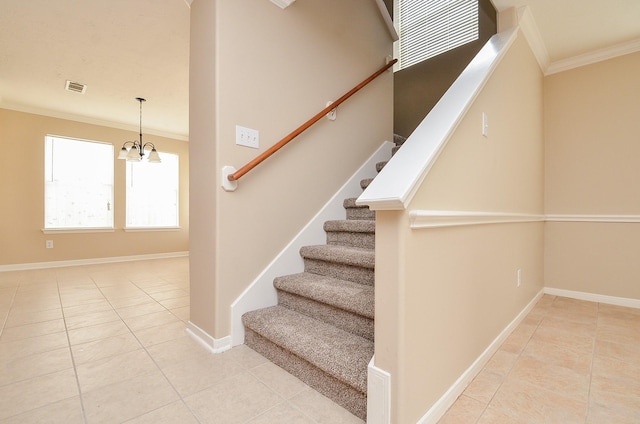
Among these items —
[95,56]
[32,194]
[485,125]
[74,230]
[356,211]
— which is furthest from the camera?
[74,230]

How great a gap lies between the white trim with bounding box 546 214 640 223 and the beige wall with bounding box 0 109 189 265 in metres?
6.23

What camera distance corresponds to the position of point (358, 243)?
2.01m

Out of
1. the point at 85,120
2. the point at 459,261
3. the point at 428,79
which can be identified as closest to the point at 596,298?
the point at 459,261

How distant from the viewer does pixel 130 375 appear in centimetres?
140

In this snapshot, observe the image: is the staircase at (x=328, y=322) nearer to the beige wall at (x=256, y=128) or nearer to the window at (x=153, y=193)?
the beige wall at (x=256, y=128)

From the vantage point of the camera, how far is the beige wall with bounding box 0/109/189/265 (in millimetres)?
4055

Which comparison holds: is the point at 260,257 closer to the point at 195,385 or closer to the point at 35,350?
the point at 195,385

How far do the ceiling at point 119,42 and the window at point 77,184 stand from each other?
29.2 inches

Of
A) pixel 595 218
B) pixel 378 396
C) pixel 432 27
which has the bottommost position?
pixel 378 396

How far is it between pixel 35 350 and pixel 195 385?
3.73 ft

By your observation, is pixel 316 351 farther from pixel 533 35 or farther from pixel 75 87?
pixel 75 87

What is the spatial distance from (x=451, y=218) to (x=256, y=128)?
4.15 ft

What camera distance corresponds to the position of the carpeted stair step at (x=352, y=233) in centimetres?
192

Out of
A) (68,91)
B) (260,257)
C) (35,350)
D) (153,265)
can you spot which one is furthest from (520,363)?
(68,91)
